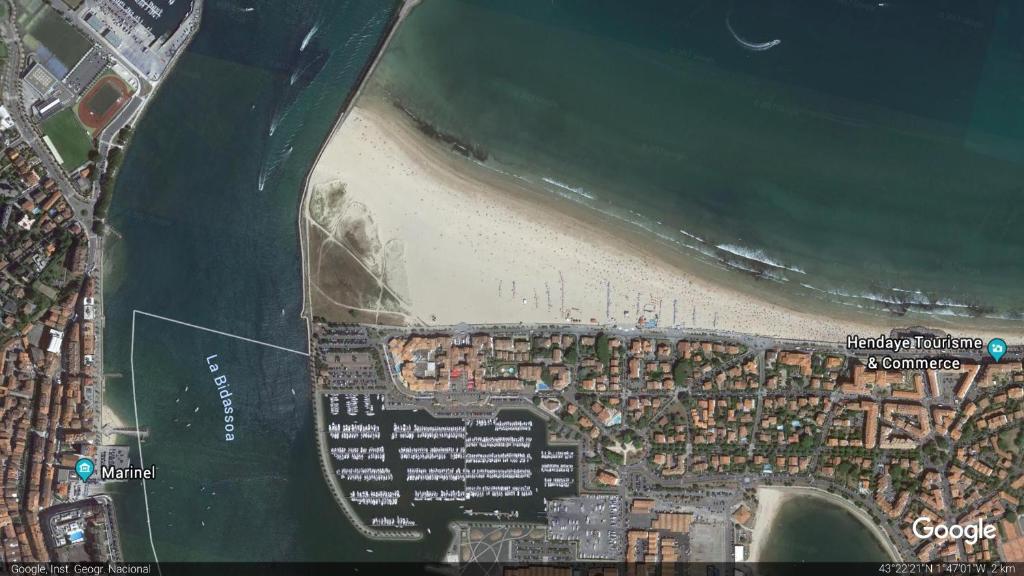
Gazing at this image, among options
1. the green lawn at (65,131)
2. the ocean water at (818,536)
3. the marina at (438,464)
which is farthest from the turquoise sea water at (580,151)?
the ocean water at (818,536)

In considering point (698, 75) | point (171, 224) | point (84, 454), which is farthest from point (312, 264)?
point (698, 75)

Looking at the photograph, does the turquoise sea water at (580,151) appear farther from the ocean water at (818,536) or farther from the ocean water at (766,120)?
the ocean water at (818,536)

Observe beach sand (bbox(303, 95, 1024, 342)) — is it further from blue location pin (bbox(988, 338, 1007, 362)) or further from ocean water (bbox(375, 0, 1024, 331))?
blue location pin (bbox(988, 338, 1007, 362))

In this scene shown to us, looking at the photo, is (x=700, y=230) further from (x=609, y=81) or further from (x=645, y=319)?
(x=609, y=81)

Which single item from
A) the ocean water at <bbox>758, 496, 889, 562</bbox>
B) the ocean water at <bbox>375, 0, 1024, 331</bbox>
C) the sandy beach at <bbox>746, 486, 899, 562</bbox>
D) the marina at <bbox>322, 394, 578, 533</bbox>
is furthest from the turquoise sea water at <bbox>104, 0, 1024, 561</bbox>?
the ocean water at <bbox>758, 496, 889, 562</bbox>

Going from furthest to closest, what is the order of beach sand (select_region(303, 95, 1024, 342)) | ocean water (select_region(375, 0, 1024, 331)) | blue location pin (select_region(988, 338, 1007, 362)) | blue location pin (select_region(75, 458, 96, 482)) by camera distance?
blue location pin (select_region(75, 458, 96, 482)), ocean water (select_region(375, 0, 1024, 331)), blue location pin (select_region(988, 338, 1007, 362)), beach sand (select_region(303, 95, 1024, 342))
